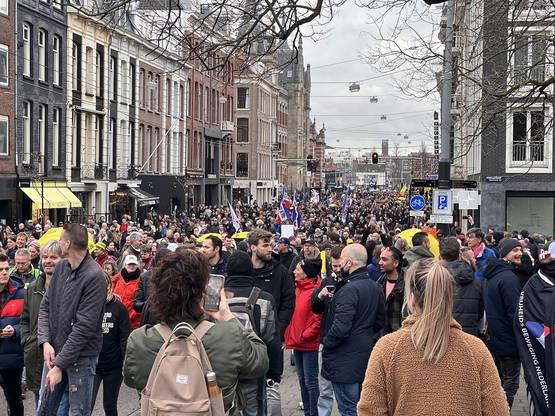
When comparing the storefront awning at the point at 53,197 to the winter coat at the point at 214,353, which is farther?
the storefront awning at the point at 53,197

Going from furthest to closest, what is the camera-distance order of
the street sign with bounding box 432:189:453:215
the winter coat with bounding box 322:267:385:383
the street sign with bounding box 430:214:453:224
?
the street sign with bounding box 430:214:453:224 → the street sign with bounding box 432:189:453:215 → the winter coat with bounding box 322:267:385:383

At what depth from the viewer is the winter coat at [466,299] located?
26.0ft

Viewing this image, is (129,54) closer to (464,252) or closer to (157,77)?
(157,77)

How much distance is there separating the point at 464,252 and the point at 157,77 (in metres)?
38.1

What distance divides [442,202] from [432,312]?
14568 mm

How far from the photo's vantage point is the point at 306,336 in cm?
802

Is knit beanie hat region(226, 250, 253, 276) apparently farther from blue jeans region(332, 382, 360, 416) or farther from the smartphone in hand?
the smartphone in hand

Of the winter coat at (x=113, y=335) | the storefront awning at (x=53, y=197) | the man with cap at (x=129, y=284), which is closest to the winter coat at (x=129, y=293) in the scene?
the man with cap at (x=129, y=284)

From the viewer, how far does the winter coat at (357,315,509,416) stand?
3.60 meters

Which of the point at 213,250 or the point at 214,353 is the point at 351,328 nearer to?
the point at 213,250

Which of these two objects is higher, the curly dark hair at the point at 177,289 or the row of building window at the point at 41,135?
the row of building window at the point at 41,135

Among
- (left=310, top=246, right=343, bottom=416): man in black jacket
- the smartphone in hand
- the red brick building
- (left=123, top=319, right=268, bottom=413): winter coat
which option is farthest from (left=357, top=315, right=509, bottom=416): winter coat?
the red brick building

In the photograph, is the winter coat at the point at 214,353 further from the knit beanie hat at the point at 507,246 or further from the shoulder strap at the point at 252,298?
the knit beanie hat at the point at 507,246

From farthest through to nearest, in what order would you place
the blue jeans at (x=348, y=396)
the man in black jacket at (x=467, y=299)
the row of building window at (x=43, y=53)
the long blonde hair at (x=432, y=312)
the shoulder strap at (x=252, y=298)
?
the row of building window at (x=43, y=53)
the man in black jacket at (x=467, y=299)
the blue jeans at (x=348, y=396)
the shoulder strap at (x=252, y=298)
the long blonde hair at (x=432, y=312)
